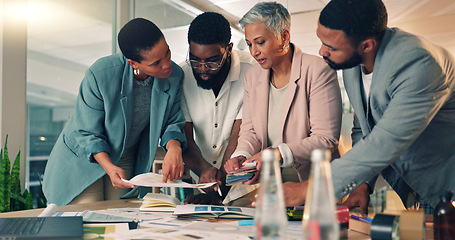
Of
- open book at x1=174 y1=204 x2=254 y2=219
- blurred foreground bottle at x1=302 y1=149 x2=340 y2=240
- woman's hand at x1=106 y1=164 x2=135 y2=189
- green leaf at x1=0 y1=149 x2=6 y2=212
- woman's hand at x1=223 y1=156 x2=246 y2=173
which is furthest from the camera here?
green leaf at x1=0 y1=149 x2=6 y2=212

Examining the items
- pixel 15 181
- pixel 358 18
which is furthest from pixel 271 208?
pixel 15 181

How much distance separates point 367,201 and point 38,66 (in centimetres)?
270

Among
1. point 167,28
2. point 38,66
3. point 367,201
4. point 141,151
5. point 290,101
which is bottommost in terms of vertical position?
point 367,201

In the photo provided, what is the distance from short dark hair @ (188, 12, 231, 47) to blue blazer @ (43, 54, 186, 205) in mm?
291

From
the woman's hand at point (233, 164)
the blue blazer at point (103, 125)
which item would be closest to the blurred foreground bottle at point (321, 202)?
the woman's hand at point (233, 164)

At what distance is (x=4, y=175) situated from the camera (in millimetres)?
2668

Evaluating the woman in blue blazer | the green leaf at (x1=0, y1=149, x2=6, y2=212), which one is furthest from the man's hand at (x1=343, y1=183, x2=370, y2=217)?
the green leaf at (x1=0, y1=149, x2=6, y2=212)

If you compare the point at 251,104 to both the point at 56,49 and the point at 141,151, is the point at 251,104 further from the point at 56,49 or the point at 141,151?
the point at 56,49

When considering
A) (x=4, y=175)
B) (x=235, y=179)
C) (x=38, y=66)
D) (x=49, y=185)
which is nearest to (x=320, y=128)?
(x=235, y=179)

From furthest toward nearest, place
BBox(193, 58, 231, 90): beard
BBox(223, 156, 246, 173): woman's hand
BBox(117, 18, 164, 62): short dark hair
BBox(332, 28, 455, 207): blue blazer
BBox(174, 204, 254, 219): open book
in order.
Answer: BBox(193, 58, 231, 90): beard, BBox(117, 18, 164, 62): short dark hair, BBox(223, 156, 246, 173): woman's hand, BBox(174, 204, 254, 219): open book, BBox(332, 28, 455, 207): blue blazer

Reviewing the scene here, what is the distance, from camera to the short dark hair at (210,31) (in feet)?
6.95

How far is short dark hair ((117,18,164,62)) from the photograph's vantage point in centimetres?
205

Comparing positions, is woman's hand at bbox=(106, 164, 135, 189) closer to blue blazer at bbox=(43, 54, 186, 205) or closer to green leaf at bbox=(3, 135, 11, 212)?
blue blazer at bbox=(43, 54, 186, 205)

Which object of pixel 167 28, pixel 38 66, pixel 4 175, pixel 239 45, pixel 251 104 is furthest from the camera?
pixel 239 45
